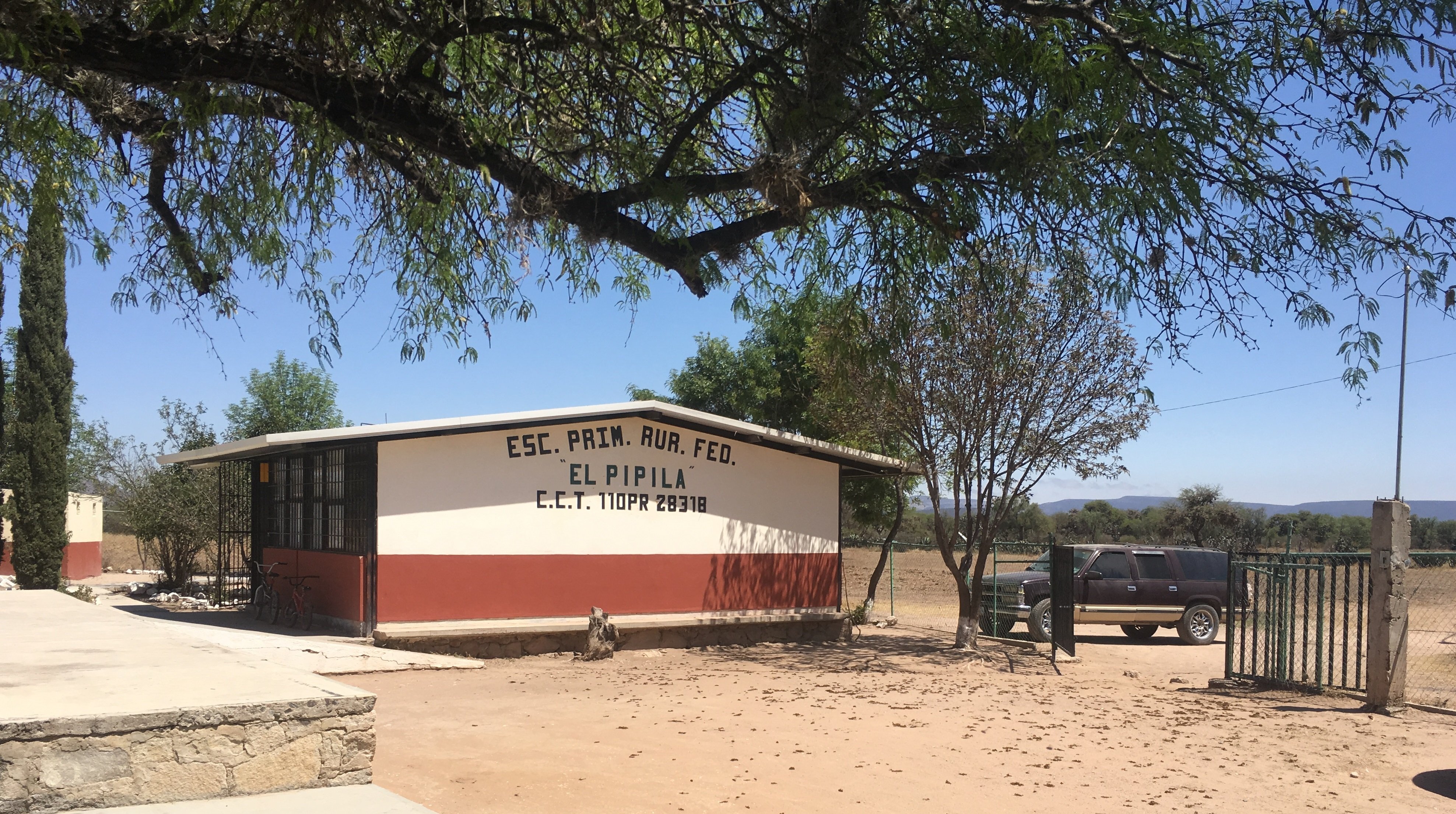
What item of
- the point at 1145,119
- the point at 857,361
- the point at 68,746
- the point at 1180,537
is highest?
the point at 1145,119

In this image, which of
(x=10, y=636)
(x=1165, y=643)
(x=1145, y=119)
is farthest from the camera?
(x=1165, y=643)

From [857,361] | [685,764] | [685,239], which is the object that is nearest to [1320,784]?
[685,764]

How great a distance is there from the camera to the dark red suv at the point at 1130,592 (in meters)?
21.6

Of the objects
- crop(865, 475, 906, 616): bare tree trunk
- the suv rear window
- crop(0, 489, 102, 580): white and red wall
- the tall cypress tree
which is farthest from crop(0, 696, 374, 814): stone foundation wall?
crop(0, 489, 102, 580): white and red wall

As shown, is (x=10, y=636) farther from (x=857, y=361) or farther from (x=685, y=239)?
(x=857, y=361)

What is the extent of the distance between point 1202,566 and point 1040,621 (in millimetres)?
3772

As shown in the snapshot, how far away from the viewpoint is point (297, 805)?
5312mm

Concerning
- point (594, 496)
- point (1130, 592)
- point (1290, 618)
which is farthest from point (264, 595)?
point (1130, 592)

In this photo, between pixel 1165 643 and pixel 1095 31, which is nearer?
pixel 1095 31

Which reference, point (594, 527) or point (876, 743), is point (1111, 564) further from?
point (876, 743)

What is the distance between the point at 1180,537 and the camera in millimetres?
48469

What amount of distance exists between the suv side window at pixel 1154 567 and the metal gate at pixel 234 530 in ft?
55.8

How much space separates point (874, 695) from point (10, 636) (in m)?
9.39

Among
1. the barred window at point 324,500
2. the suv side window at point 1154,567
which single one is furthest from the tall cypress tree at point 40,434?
the suv side window at point 1154,567
